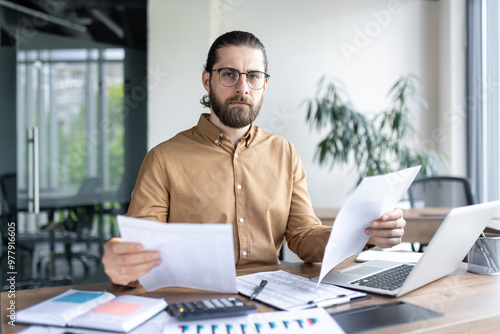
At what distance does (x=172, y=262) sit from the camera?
1049 millimetres

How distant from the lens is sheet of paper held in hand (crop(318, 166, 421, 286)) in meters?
1.07

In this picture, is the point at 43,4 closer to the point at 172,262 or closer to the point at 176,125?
the point at 176,125

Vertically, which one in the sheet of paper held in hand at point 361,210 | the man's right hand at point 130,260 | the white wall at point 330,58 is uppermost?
the white wall at point 330,58

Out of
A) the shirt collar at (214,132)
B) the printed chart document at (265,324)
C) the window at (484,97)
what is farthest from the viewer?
the window at (484,97)

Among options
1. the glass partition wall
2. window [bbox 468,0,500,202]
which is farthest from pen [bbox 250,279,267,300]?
window [bbox 468,0,500,202]

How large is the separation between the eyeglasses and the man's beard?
0.19 ft

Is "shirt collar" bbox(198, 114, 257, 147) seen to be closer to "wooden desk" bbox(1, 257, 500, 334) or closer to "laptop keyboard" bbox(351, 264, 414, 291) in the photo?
"wooden desk" bbox(1, 257, 500, 334)

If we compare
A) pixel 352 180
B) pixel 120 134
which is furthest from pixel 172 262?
pixel 352 180

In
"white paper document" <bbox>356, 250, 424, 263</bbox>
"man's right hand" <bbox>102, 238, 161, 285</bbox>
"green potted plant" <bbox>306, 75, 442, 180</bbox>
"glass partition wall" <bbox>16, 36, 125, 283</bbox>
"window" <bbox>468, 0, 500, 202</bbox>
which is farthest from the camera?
"window" <bbox>468, 0, 500, 202</bbox>

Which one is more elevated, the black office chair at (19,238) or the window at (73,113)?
the window at (73,113)

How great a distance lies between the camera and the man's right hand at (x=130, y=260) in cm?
101

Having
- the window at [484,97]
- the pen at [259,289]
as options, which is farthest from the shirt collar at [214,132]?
the window at [484,97]

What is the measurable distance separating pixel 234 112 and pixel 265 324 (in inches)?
35.0

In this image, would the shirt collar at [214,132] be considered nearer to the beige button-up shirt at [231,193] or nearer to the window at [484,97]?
the beige button-up shirt at [231,193]
